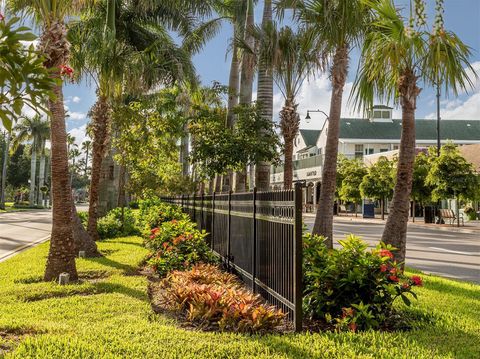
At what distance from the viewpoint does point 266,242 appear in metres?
6.09

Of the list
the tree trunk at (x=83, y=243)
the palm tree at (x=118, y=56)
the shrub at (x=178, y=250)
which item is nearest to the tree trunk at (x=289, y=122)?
the palm tree at (x=118, y=56)

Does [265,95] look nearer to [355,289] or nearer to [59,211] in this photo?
[59,211]

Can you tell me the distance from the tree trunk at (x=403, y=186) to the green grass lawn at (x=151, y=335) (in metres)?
1.38

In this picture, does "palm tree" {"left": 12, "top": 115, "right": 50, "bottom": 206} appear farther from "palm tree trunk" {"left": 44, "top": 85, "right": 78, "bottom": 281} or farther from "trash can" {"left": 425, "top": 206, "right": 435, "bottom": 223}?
"palm tree trunk" {"left": 44, "top": 85, "right": 78, "bottom": 281}

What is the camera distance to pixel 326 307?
5297 millimetres

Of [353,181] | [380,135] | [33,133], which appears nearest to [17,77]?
[353,181]

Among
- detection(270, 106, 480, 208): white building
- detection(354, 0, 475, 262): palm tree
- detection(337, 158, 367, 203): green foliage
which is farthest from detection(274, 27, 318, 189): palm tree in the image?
detection(270, 106, 480, 208): white building

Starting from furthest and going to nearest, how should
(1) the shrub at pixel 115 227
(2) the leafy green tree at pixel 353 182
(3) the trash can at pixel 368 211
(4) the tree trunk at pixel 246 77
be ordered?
(3) the trash can at pixel 368 211 → (2) the leafy green tree at pixel 353 182 → (1) the shrub at pixel 115 227 → (4) the tree trunk at pixel 246 77

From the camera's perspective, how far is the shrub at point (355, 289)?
5016 millimetres

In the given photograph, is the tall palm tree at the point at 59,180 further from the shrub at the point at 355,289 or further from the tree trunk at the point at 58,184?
the shrub at the point at 355,289

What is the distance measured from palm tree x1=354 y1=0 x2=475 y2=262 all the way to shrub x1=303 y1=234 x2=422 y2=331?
355 cm

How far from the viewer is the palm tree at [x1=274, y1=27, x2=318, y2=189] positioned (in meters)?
13.2

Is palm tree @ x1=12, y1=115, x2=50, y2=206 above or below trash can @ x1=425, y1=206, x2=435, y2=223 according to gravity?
above

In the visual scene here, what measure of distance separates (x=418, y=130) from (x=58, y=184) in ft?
181
